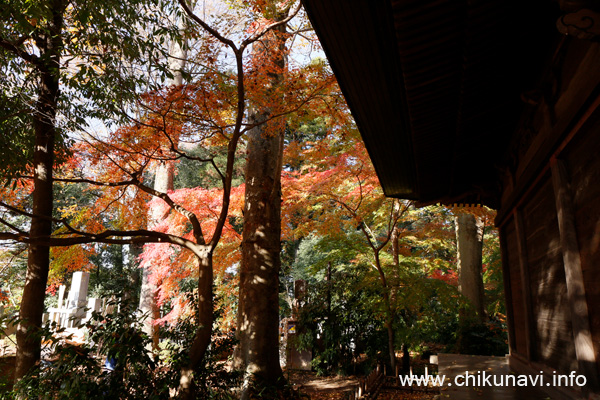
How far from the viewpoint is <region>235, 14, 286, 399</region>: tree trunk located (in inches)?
248

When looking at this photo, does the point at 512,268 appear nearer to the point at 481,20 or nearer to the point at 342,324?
the point at 481,20

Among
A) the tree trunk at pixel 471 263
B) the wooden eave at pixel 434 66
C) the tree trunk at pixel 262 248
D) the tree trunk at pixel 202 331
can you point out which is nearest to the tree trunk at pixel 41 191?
the tree trunk at pixel 202 331

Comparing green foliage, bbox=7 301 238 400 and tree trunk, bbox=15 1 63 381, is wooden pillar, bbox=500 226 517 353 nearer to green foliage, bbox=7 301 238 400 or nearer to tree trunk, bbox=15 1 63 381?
green foliage, bbox=7 301 238 400

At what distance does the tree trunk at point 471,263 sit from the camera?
1075 cm

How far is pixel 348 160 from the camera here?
33.9 ft

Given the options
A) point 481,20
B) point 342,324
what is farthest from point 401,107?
point 342,324

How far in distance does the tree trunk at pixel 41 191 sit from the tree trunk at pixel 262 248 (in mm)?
2901

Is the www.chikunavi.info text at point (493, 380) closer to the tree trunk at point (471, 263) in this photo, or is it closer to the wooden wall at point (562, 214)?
the wooden wall at point (562, 214)

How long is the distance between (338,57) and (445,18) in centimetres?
71

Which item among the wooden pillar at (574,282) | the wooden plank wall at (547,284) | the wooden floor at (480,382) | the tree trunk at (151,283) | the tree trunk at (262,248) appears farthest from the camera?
the tree trunk at (151,283)

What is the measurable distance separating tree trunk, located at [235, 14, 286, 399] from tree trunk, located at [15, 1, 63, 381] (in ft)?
9.52

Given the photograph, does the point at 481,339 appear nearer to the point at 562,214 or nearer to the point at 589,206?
the point at 562,214

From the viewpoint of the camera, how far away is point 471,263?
10.8 meters

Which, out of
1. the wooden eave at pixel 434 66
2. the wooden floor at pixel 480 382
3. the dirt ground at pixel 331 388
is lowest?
the dirt ground at pixel 331 388
